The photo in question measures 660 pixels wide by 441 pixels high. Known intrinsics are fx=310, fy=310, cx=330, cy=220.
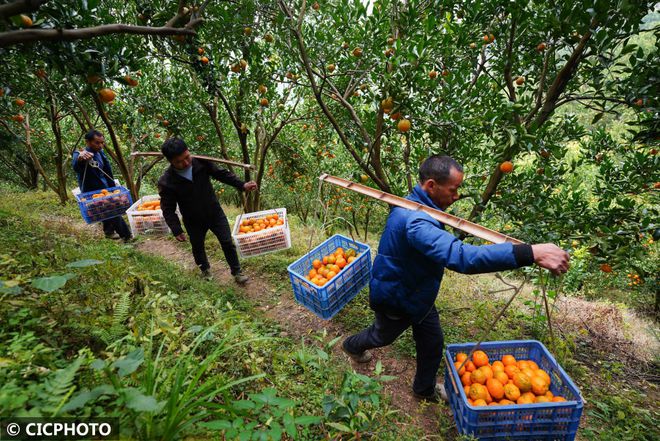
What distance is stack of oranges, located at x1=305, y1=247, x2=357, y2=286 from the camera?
3.13 m

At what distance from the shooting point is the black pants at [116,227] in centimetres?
555

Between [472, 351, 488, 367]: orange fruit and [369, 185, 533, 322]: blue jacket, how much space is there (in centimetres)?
58

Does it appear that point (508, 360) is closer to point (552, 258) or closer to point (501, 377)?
point (501, 377)

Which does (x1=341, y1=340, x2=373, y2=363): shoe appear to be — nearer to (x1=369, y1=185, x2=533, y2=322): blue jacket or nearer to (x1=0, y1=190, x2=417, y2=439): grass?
(x1=0, y1=190, x2=417, y2=439): grass

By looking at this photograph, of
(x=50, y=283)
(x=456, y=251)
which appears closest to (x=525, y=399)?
(x=456, y=251)

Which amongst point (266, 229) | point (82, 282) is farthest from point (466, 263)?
point (82, 282)

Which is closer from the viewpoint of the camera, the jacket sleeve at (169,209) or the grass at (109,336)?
the grass at (109,336)

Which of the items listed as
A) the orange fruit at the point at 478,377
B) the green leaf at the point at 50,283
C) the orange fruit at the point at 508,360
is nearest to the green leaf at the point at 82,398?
the green leaf at the point at 50,283

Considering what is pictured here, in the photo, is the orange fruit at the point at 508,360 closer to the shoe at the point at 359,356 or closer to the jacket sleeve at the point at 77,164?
the shoe at the point at 359,356

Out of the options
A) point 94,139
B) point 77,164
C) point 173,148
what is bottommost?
point 77,164

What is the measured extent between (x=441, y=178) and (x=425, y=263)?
0.61 metres

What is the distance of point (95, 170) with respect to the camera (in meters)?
5.13

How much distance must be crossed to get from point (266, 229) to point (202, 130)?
3.71 meters

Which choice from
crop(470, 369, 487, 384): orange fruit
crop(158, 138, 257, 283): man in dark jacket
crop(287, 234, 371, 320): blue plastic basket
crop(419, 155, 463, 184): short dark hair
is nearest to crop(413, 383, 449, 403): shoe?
crop(470, 369, 487, 384): orange fruit
